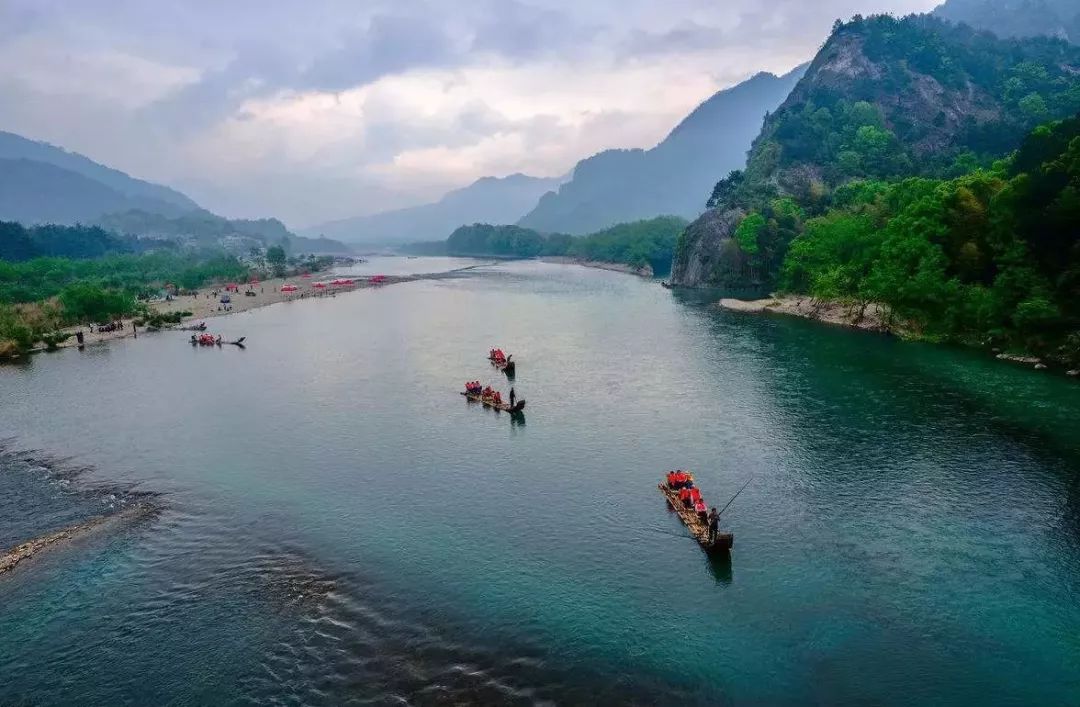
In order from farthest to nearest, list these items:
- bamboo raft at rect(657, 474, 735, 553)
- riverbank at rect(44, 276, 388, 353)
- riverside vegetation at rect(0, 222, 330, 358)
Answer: riverbank at rect(44, 276, 388, 353) → riverside vegetation at rect(0, 222, 330, 358) → bamboo raft at rect(657, 474, 735, 553)

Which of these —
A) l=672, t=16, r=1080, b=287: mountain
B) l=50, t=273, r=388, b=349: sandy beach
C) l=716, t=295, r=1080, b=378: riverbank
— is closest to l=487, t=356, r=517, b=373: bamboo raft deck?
l=716, t=295, r=1080, b=378: riverbank

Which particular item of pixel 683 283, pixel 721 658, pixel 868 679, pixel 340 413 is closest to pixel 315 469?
pixel 340 413

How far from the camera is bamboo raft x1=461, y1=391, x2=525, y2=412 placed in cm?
5366

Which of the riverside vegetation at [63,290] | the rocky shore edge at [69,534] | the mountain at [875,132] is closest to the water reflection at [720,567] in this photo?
the rocky shore edge at [69,534]

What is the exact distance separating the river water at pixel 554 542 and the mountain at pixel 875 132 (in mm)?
85345

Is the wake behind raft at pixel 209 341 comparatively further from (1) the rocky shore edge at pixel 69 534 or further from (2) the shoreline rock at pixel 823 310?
(2) the shoreline rock at pixel 823 310

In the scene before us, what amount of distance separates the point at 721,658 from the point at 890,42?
22713cm

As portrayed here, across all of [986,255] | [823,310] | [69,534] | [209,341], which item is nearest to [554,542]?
[69,534]

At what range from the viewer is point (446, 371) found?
2835 inches

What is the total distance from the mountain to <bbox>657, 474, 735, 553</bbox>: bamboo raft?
113432mm

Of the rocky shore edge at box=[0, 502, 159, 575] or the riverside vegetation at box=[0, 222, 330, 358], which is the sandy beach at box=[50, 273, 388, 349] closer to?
the riverside vegetation at box=[0, 222, 330, 358]

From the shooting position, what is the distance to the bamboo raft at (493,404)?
53662 millimetres

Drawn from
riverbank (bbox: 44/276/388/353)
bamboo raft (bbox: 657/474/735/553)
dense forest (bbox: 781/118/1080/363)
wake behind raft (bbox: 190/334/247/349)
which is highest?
dense forest (bbox: 781/118/1080/363)

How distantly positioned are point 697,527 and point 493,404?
26067 mm
